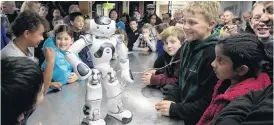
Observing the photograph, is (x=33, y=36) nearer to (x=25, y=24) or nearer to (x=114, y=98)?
(x=25, y=24)

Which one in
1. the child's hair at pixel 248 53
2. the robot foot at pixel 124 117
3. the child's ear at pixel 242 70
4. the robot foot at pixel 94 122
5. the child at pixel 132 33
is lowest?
the robot foot at pixel 124 117

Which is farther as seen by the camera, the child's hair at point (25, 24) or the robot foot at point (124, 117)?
the robot foot at point (124, 117)

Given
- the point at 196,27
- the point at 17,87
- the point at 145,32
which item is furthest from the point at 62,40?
the point at 17,87

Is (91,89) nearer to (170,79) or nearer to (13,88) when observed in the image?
(170,79)

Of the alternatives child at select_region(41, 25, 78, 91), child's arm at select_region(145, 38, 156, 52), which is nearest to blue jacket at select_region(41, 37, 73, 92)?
child at select_region(41, 25, 78, 91)

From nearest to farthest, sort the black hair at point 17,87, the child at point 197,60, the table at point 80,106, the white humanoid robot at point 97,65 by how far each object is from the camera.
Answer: the black hair at point 17,87, the child at point 197,60, the white humanoid robot at point 97,65, the table at point 80,106

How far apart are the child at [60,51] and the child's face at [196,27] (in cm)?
124

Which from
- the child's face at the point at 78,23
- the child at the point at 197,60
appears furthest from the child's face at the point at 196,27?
the child's face at the point at 78,23

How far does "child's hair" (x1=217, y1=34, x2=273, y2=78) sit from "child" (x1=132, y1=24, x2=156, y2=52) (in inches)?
105

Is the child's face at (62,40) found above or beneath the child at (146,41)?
above

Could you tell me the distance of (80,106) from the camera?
188 cm

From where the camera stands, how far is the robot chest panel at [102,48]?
141cm

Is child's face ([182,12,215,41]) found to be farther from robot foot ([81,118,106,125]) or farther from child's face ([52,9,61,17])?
child's face ([52,9,61,17])

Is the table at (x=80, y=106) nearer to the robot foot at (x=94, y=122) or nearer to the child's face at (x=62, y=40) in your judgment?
the robot foot at (x=94, y=122)
